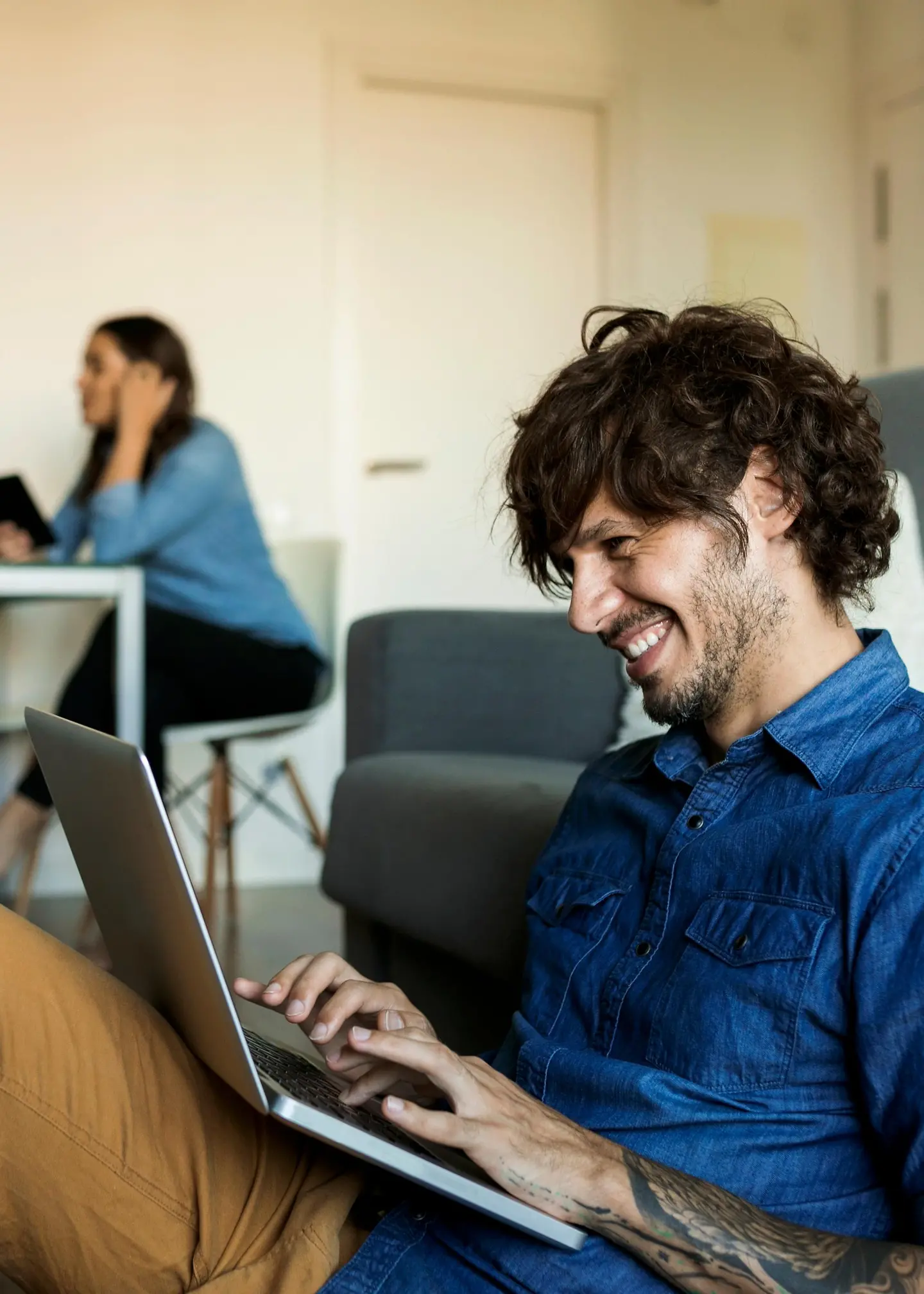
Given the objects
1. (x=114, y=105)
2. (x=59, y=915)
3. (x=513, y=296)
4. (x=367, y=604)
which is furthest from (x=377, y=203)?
(x=59, y=915)

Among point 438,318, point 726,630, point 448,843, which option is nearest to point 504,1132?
point 726,630

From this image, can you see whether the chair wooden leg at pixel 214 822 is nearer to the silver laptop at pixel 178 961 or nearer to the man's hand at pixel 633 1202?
the silver laptop at pixel 178 961

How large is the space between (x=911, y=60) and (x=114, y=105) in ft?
7.92

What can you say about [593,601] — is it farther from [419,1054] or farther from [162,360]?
[162,360]

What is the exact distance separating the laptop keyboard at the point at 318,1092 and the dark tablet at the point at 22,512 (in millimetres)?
2026

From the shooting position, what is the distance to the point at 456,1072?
0.76 m

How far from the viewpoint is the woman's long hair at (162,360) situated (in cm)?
323

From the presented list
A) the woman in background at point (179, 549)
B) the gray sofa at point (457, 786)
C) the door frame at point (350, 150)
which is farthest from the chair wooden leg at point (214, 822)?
the gray sofa at point (457, 786)

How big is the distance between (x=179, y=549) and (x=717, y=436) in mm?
2393

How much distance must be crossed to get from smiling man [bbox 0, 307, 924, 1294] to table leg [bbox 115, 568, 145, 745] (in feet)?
5.30

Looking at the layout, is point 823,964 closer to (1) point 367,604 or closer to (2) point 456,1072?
(2) point 456,1072

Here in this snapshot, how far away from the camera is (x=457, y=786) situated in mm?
1631

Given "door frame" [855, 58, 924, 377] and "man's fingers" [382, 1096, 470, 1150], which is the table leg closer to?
"man's fingers" [382, 1096, 470, 1150]

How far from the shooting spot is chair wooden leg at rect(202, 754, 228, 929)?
10.4 ft
